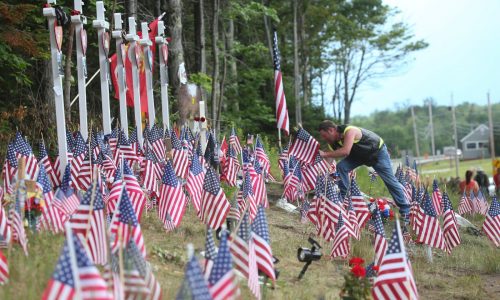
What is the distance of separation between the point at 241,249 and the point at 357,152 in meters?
4.94

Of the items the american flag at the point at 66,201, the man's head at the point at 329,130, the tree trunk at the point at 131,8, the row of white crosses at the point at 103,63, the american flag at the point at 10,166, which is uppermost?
the tree trunk at the point at 131,8

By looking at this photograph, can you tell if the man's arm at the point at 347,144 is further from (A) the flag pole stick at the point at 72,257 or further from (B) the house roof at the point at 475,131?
(B) the house roof at the point at 475,131

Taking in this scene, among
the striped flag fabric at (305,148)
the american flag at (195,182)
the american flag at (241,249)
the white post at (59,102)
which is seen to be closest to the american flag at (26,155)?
the white post at (59,102)

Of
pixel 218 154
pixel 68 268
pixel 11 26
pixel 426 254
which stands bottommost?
pixel 426 254

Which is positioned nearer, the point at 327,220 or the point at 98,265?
the point at 98,265

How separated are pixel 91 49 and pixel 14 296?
17577 millimetres

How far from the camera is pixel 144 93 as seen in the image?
56.5ft

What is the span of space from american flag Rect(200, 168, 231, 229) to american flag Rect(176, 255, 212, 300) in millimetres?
3909

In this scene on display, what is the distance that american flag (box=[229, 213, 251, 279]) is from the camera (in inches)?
288

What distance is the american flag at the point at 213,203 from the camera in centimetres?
957

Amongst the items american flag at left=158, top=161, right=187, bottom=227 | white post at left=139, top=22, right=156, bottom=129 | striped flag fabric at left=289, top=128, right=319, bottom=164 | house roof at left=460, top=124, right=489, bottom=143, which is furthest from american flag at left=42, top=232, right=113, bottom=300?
house roof at left=460, top=124, right=489, bottom=143

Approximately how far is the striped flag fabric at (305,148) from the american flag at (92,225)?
5.75 meters

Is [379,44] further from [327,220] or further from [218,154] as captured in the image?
[327,220]

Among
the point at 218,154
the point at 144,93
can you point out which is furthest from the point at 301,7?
the point at 218,154
